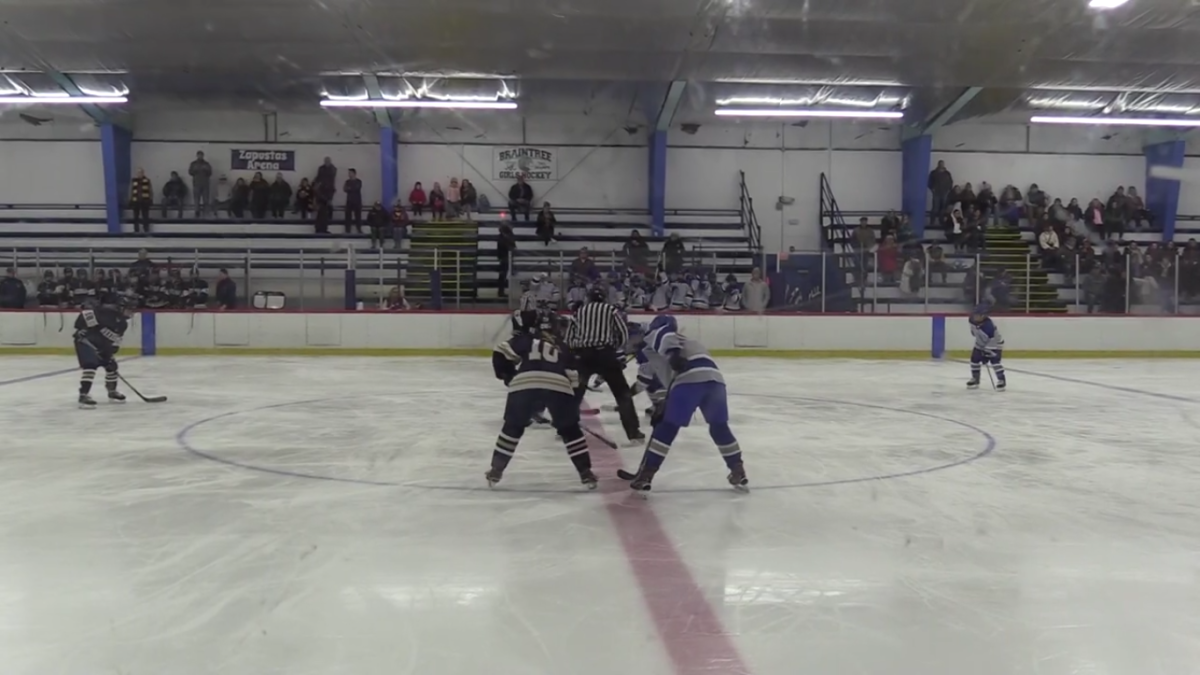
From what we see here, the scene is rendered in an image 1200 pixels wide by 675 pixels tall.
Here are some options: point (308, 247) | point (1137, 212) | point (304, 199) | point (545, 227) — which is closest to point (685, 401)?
point (545, 227)

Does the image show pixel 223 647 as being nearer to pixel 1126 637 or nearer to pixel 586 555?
pixel 586 555

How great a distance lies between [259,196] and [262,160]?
157 centimetres

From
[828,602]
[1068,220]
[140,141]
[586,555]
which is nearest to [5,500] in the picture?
[586,555]

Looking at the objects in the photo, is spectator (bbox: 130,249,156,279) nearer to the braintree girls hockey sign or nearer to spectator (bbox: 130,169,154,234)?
spectator (bbox: 130,169,154,234)

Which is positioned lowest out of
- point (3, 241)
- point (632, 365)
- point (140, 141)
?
point (632, 365)

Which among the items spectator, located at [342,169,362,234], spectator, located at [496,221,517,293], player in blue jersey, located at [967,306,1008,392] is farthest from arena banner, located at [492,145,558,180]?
player in blue jersey, located at [967,306,1008,392]

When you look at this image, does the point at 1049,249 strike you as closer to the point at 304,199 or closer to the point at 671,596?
the point at 304,199

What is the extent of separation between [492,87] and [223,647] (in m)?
16.1

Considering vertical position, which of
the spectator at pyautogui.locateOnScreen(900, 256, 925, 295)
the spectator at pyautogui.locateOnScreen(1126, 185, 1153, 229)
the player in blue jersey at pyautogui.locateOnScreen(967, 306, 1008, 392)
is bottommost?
the player in blue jersey at pyautogui.locateOnScreen(967, 306, 1008, 392)

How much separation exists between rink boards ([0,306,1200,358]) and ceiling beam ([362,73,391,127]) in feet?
16.2

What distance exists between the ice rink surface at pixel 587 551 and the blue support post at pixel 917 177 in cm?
1368

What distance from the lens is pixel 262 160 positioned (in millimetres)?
20750

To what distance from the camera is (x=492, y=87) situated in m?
17.9

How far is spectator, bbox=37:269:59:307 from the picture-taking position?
14.9m
